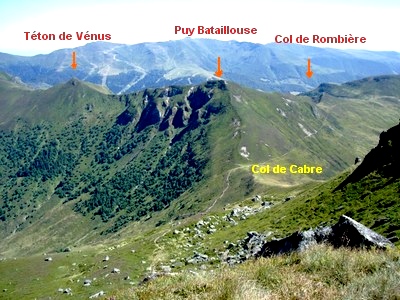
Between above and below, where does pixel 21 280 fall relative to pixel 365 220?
below

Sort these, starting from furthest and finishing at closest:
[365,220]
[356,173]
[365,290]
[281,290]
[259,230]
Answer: [259,230], [356,173], [365,220], [281,290], [365,290]

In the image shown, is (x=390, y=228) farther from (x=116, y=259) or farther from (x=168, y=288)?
(x=116, y=259)

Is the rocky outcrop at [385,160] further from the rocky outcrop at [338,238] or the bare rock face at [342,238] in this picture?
the bare rock face at [342,238]

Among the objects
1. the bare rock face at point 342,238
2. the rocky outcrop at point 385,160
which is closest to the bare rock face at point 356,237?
the bare rock face at point 342,238

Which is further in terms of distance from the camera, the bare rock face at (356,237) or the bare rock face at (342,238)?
the bare rock face at (342,238)

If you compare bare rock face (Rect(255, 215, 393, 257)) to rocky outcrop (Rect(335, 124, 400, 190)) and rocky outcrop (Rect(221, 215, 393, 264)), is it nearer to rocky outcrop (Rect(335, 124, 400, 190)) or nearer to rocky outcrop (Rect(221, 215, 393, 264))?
rocky outcrop (Rect(221, 215, 393, 264))

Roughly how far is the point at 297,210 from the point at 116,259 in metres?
43.5

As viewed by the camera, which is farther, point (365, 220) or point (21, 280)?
point (21, 280)

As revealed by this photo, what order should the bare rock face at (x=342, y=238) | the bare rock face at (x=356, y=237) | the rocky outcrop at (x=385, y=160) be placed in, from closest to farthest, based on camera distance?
1. the bare rock face at (x=356, y=237)
2. the bare rock face at (x=342, y=238)
3. the rocky outcrop at (x=385, y=160)

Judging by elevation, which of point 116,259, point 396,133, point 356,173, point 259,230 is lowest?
point 116,259

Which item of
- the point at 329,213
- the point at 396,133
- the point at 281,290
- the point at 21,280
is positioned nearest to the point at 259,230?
the point at 329,213

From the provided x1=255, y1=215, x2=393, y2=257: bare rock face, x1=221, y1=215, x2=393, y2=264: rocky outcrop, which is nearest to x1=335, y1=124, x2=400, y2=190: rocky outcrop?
x1=221, y1=215, x2=393, y2=264: rocky outcrop

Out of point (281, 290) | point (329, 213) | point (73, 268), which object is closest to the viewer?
point (281, 290)

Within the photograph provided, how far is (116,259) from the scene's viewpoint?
320 ft
